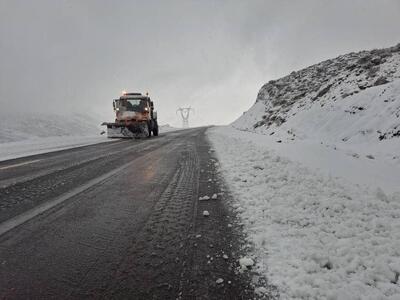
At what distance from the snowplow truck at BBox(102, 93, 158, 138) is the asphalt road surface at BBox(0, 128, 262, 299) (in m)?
14.0

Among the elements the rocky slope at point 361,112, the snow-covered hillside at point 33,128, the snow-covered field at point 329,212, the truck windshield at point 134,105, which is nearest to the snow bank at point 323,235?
the snow-covered field at point 329,212

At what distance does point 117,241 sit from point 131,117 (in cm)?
1722

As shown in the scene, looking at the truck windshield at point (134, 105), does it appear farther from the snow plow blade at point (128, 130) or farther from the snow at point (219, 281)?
the snow at point (219, 281)

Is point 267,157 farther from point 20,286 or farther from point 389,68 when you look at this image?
point 389,68

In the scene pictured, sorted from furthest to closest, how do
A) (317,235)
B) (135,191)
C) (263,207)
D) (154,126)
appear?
(154,126) → (135,191) → (263,207) → (317,235)

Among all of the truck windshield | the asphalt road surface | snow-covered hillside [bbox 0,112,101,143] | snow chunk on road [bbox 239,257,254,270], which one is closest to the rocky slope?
the asphalt road surface

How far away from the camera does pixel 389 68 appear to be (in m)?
13.8

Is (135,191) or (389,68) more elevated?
(389,68)

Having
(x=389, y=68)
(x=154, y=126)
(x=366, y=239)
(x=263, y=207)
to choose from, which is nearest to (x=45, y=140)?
(x=154, y=126)

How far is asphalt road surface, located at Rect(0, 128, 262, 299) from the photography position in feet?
6.51

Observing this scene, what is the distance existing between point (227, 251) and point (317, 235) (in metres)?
0.91

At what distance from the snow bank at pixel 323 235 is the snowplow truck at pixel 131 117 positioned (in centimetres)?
1530

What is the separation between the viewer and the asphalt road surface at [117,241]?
6.51ft

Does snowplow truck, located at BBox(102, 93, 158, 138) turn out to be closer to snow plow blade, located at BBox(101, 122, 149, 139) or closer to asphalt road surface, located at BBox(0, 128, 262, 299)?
snow plow blade, located at BBox(101, 122, 149, 139)
